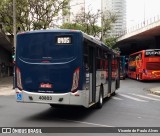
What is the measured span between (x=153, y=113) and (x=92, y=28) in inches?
2128

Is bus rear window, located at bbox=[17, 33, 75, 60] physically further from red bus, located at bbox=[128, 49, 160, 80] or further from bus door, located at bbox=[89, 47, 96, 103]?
red bus, located at bbox=[128, 49, 160, 80]

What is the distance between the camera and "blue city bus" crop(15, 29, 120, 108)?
1234 cm

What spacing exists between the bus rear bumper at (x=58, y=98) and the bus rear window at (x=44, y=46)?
49.2 inches

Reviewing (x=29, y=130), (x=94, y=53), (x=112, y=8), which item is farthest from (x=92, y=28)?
(x=29, y=130)

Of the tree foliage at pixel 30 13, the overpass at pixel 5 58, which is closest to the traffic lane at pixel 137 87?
the tree foliage at pixel 30 13

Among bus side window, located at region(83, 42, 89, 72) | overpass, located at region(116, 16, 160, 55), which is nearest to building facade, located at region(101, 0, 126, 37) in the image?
overpass, located at region(116, 16, 160, 55)

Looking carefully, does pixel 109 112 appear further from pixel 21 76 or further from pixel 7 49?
pixel 7 49

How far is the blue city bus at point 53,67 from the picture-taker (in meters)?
12.3

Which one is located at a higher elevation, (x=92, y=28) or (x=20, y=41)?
(x=92, y=28)

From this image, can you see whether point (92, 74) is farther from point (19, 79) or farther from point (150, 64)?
point (150, 64)

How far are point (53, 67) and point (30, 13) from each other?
3298cm

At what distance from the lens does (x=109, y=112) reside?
1459 cm

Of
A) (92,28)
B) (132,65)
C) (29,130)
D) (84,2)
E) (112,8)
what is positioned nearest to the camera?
(29,130)

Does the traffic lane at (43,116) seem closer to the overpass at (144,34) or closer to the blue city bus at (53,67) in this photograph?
the blue city bus at (53,67)
